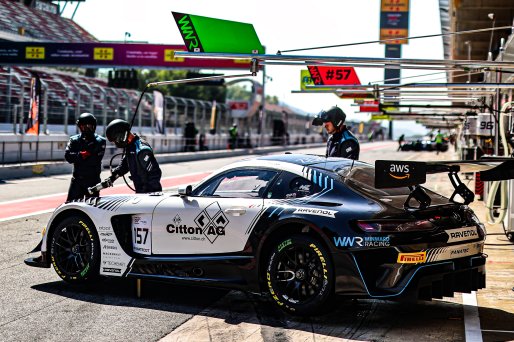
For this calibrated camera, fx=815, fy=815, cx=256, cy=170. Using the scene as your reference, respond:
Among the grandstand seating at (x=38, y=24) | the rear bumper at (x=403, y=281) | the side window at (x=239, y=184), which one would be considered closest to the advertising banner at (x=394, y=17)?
the grandstand seating at (x=38, y=24)

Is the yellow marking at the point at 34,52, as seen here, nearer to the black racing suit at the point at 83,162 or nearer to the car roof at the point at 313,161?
the black racing suit at the point at 83,162

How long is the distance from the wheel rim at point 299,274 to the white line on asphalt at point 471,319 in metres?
1.20

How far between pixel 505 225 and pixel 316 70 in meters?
3.47

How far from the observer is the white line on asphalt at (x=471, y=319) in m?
6.17

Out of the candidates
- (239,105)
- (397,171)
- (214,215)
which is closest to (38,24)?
(239,105)

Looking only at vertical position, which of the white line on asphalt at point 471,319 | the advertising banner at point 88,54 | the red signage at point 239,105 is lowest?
the white line on asphalt at point 471,319

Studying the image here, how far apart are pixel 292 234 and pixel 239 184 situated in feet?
2.83

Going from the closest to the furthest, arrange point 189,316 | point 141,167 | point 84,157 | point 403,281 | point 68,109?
1. point 403,281
2. point 189,316
3. point 141,167
4. point 84,157
5. point 68,109

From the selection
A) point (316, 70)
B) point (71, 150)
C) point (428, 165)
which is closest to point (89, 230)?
point (71, 150)

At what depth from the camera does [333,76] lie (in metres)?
12.2

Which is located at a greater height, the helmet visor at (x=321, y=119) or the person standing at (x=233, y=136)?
the helmet visor at (x=321, y=119)

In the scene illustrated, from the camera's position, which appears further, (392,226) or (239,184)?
(239,184)

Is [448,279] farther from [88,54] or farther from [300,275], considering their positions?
[88,54]

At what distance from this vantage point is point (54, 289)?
7.90m
